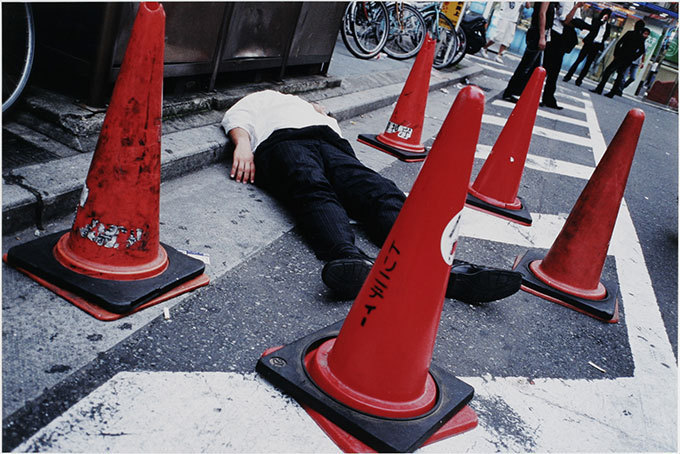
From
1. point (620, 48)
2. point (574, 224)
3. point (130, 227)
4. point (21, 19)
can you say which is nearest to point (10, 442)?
point (130, 227)

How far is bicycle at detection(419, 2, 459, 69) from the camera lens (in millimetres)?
11203

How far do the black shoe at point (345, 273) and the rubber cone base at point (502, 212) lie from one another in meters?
1.96

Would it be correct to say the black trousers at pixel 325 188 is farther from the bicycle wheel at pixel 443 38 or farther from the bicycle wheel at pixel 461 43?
the bicycle wheel at pixel 461 43

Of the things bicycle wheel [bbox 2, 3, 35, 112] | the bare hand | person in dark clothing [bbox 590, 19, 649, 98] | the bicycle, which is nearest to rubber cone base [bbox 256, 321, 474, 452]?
the bare hand

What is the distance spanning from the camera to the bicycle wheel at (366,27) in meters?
9.12

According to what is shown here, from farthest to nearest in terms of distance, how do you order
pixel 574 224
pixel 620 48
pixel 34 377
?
1. pixel 620 48
2. pixel 574 224
3. pixel 34 377

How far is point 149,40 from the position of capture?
2.13 m

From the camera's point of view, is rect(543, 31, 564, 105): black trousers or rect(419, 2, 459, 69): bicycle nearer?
rect(543, 31, 564, 105): black trousers

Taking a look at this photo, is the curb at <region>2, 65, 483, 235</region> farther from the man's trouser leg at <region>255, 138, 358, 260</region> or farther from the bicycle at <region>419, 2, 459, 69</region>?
the bicycle at <region>419, 2, 459, 69</region>

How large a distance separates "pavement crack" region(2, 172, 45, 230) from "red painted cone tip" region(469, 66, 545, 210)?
289cm

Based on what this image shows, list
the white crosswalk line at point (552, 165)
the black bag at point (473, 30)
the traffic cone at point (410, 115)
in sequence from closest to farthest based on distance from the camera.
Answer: the traffic cone at point (410, 115), the white crosswalk line at point (552, 165), the black bag at point (473, 30)

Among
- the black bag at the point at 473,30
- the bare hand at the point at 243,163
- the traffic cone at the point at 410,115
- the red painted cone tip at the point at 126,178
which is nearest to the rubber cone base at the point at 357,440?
the red painted cone tip at the point at 126,178

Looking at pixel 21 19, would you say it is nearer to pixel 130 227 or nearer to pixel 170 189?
pixel 170 189

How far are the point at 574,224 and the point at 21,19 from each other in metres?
3.03
